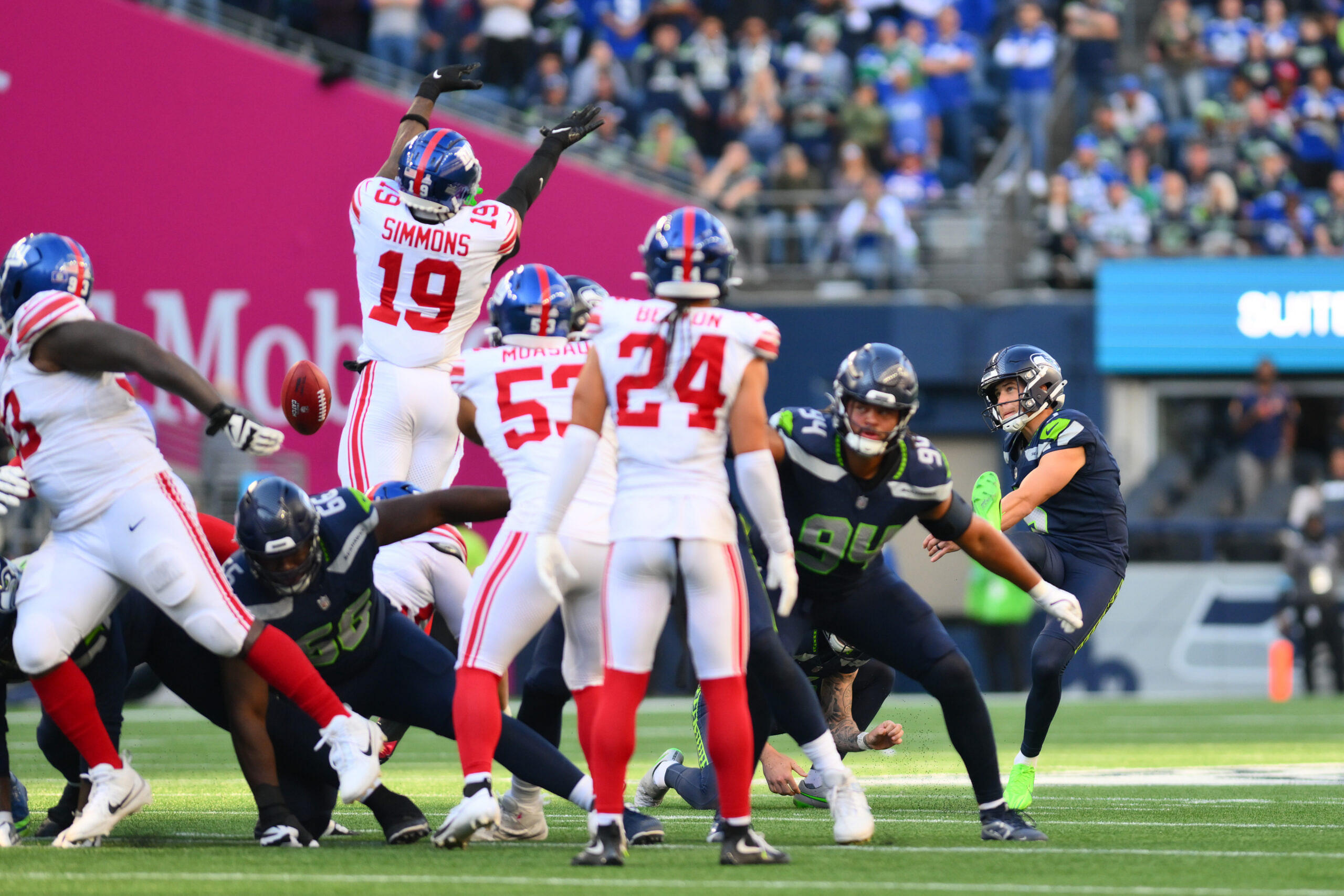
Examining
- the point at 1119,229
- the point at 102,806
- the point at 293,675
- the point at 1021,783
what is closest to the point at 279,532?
the point at 293,675

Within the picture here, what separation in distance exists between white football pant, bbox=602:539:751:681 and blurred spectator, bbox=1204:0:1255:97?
1602 centimetres

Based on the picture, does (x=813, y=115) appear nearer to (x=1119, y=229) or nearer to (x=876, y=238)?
(x=876, y=238)

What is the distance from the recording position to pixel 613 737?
5520mm

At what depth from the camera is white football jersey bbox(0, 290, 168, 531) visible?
6.17 m

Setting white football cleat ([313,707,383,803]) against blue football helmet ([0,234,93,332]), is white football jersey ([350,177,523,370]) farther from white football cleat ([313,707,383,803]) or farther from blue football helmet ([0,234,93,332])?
white football cleat ([313,707,383,803])

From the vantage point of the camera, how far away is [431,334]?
8117 mm

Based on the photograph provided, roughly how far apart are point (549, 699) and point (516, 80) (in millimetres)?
13596

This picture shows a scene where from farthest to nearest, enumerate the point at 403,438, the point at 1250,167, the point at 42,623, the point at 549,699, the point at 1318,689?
the point at 1250,167 → the point at 1318,689 → the point at 403,438 → the point at 549,699 → the point at 42,623

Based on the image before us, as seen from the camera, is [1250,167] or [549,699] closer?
[549,699]

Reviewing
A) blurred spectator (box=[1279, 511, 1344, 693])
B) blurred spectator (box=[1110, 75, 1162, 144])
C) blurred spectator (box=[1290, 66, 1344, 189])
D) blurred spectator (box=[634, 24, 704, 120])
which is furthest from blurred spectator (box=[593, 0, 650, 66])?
blurred spectator (box=[1279, 511, 1344, 693])

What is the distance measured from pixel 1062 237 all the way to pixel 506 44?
606cm

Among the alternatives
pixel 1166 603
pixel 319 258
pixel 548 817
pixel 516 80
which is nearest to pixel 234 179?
pixel 319 258

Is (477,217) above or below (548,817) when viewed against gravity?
above

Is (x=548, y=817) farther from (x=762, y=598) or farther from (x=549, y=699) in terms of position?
(x=762, y=598)
